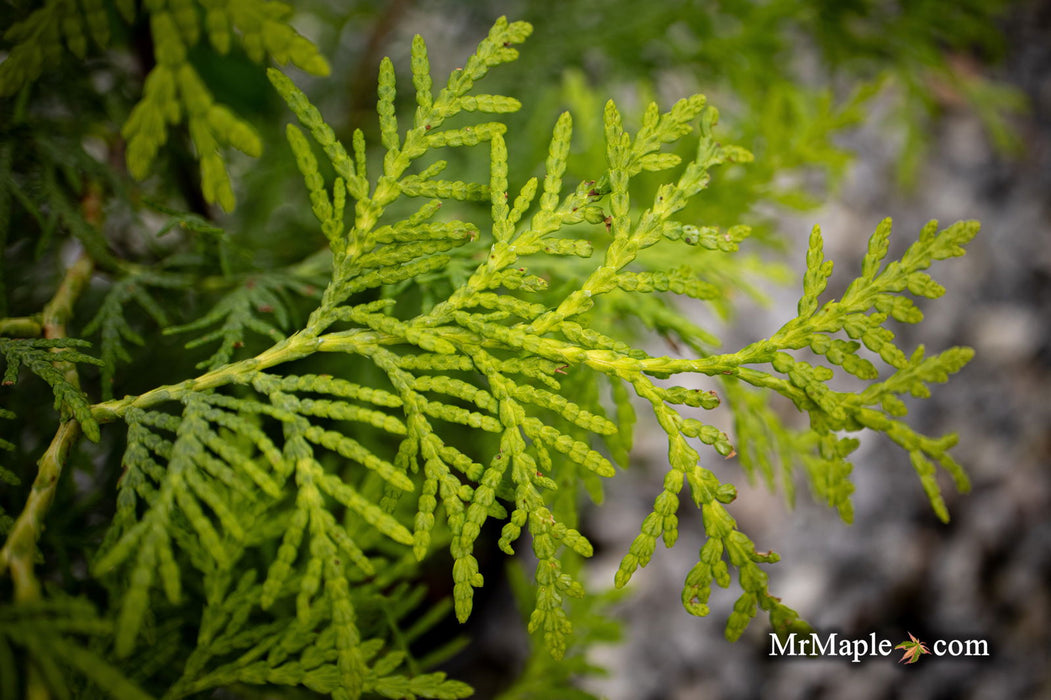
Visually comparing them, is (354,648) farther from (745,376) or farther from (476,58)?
(476,58)

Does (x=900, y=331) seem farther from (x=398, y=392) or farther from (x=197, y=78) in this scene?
(x=197, y=78)

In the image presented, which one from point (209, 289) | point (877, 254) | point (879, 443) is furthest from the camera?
point (879, 443)

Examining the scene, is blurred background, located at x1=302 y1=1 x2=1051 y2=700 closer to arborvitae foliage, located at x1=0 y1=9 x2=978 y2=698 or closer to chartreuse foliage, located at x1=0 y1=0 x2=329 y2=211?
arborvitae foliage, located at x1=0 y1=9 x2=978 y2=698

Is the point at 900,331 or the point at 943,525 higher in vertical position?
the point at 900,331

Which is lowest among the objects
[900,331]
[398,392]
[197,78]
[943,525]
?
[943,525]

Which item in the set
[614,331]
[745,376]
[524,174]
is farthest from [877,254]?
[524,174]

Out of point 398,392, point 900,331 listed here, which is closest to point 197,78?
point 398,392

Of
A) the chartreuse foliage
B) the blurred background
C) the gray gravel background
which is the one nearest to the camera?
the chartreuse foliage

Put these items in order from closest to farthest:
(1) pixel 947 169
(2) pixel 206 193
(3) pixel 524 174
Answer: (2) pixel 206 193 → (3) pixel 524 174 → (1) pixel 947 169

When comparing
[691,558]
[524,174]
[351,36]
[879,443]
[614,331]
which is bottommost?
[691,558]

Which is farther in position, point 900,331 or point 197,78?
point 900,331

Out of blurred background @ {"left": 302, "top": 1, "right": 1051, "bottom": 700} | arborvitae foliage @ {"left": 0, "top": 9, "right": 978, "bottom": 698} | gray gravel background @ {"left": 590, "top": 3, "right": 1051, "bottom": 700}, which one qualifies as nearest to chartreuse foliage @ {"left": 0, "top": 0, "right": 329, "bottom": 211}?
arborvitae foliage @ {"left": 0, "top": 9, "right": 978, "bottom": 698}

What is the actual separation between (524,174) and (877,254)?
38.8 inches

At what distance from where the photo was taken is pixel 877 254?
32.1 inches
